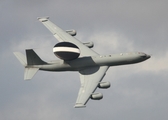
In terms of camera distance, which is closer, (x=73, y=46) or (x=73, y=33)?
(x=73, y=46)

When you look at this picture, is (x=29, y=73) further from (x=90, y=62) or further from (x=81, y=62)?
(x=90, y=62)

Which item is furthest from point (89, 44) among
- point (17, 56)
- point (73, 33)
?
point (17, 56)

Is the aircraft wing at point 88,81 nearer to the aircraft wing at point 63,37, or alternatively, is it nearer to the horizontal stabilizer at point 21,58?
the aircraft wing at point 63,37

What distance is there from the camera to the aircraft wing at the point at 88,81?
13314cm

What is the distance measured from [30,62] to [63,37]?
15018 mm

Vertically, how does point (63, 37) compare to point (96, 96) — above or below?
above

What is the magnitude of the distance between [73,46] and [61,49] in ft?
10.6

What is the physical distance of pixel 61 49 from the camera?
141000 mm

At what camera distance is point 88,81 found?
138875mm

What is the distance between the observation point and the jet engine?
140 metres

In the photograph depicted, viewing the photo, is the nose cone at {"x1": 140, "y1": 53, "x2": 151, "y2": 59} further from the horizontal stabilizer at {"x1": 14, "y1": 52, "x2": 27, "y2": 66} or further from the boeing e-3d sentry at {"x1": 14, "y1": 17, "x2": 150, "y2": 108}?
the horizontal stabilizer at {"x1": 14, "y1": 52, "x2": 27, "y2": 66}

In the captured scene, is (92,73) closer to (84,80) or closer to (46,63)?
(84,80)

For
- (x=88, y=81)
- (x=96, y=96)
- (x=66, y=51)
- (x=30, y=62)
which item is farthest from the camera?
(x=30, y=62)

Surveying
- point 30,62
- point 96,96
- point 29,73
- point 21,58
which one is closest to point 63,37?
point 21,58
